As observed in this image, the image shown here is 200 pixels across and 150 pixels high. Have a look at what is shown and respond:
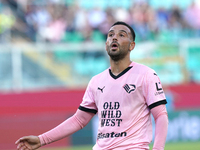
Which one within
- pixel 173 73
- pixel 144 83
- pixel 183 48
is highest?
pixel 183 48

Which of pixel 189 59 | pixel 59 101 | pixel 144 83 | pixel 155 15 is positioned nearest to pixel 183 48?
pixel 189 59

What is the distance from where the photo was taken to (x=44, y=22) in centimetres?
1311

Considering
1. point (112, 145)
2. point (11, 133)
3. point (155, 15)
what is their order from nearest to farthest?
1. point (112, 145)
2. point (11, 133)
3. point (155, 15)

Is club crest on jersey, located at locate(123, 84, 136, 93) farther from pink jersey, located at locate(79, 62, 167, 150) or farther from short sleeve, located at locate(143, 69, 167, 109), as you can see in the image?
short sleeve, located at locate(143, 69, 167, 109)

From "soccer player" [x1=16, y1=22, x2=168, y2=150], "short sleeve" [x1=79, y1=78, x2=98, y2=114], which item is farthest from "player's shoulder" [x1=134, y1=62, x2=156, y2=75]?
"short sleeve" [x1=79, y1=78, x2=98, y2=114]

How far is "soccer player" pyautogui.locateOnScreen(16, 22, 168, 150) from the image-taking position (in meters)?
4.07

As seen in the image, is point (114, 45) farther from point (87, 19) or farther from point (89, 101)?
point (87, 19)

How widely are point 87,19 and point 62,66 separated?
254 cm

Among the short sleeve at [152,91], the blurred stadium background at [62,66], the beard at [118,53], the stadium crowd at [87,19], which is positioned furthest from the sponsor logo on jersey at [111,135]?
the stadium crowd at [87,19]

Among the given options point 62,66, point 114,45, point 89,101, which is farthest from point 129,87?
point 62,66

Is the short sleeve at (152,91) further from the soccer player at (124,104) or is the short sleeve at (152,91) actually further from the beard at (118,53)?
the beard at (118,53)

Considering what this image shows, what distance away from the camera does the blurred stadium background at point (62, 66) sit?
37.2ft

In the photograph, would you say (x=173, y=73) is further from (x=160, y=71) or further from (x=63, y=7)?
(x=63, y=7)

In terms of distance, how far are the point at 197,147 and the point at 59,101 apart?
413 cm
